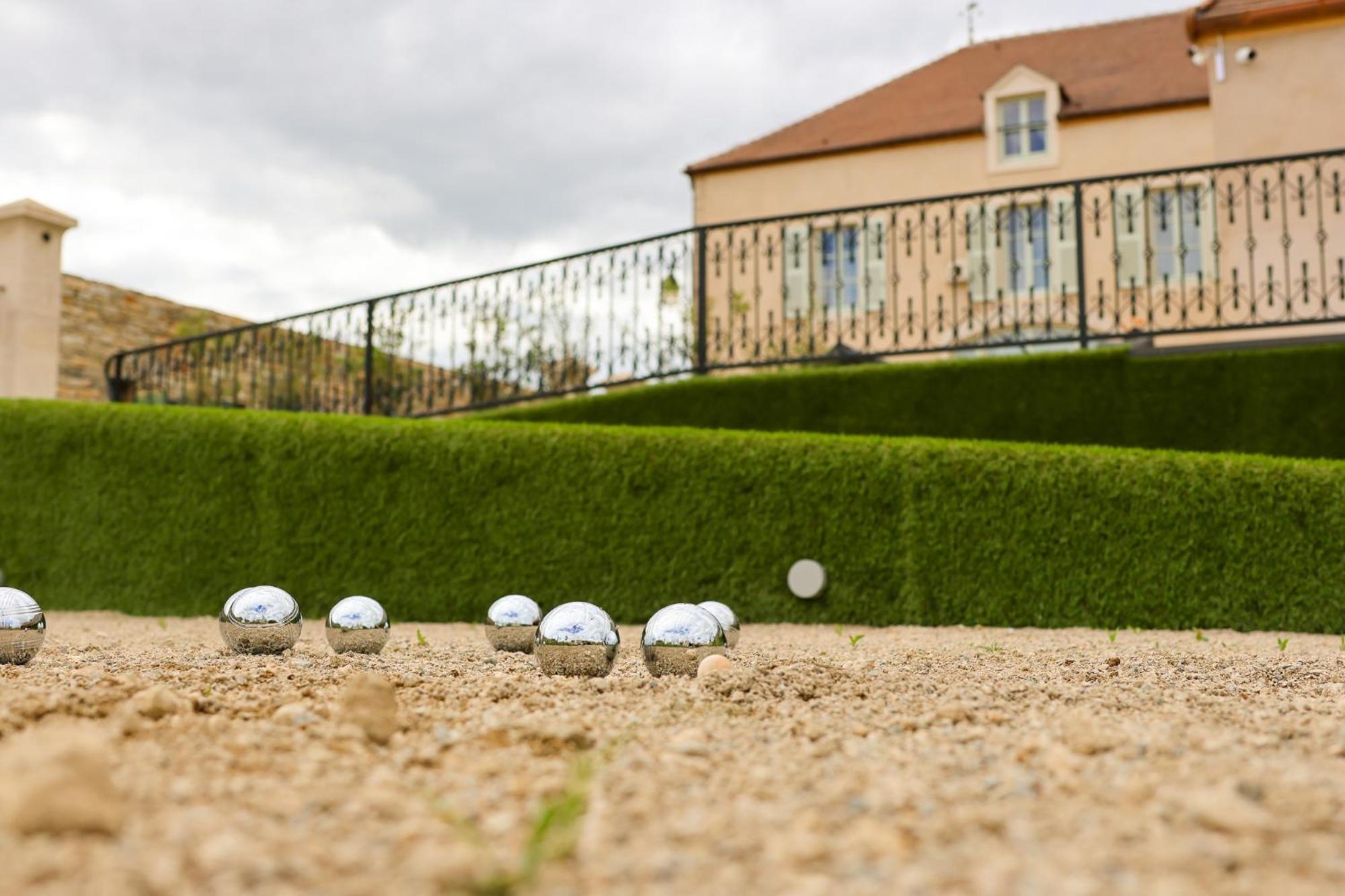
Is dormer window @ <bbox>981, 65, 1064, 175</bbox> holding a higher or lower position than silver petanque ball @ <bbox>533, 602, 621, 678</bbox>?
higher

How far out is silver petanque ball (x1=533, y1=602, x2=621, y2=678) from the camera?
9.68ft

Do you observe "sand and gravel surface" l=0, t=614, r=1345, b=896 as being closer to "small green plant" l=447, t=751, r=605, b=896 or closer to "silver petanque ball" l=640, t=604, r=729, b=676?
"small green plant" l=447, t=751, r=605, b=896

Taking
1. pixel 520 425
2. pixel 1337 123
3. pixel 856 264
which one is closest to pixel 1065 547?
pixel 520 425

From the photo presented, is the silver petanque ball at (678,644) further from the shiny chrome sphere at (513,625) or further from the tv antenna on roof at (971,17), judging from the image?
the tv antenna on roof at (971,17)

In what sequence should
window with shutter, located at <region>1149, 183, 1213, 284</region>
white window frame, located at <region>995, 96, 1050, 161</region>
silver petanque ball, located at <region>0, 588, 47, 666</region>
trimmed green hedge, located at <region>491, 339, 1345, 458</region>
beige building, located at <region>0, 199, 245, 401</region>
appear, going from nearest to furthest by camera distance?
silver petanque ball, located at <region>0, 588, 47, 666</region>
trimmed green hedge, located at <region>491, 339, 1345, 458</region>
beige building, located at <region>0, 199, 245, 401</region>
window with shutter, located at <region>1149, 183, 1213, 284</region>
white window frame, located at <region>995, 96, 1050, 161</region>

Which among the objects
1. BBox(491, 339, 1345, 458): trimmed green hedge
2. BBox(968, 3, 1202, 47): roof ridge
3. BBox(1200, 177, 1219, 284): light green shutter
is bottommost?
BBox(491, 339, 1345, 458): trimmed green hedge

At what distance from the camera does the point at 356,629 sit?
3574 millimetres

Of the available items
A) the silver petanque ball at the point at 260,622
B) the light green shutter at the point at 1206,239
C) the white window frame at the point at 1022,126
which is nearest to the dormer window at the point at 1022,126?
the white window frame at the point at 1022,126

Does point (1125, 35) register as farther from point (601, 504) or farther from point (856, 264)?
point (601, 504)

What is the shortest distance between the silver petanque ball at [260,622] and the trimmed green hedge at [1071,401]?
473 centimetres

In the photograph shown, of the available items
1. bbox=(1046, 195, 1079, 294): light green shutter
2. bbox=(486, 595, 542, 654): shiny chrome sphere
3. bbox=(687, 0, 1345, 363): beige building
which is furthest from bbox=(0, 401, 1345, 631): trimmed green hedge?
bbox=(1046, 195, 1079, 294): light green shutter

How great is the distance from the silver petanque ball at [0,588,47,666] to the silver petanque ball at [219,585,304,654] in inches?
22.9

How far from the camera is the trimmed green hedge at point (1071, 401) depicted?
6633 mm

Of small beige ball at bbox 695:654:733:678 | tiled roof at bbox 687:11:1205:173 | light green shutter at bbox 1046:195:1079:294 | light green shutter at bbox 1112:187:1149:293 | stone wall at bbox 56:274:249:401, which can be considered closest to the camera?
small beige ball at bbox 695:654:733:678
